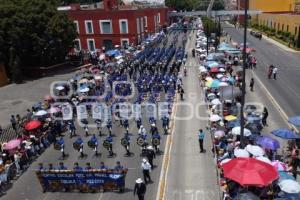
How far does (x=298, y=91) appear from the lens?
33.9m

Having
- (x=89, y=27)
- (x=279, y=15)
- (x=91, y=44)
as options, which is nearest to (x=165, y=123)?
(x=89, y=27)

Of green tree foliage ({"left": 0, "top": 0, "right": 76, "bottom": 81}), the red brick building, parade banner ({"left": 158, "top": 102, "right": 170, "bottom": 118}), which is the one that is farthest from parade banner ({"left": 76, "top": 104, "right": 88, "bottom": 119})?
the red brick building

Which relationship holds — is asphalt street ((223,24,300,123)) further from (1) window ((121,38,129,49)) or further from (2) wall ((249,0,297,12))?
(2) wall ((249,0,297,12))

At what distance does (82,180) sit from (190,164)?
5929 millimetres

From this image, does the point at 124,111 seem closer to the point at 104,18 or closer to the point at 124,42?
the point at 124,42

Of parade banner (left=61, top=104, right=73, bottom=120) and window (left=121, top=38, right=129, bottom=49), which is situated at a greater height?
window (left=121, top=38, right=129, bottom=49)

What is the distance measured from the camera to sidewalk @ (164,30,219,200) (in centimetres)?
1734

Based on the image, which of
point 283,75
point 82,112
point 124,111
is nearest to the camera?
point 124,111

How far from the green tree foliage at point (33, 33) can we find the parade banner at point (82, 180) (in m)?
30.3

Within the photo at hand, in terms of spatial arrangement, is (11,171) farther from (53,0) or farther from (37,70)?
(53,0)

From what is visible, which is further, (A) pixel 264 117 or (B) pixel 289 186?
(A) pixel 264 117

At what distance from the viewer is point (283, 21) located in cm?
7769

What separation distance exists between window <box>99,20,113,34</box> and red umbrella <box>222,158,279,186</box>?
5028 centimetres

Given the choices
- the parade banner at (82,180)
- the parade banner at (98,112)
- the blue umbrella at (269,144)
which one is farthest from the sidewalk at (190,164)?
the parade banner at (98,112)
